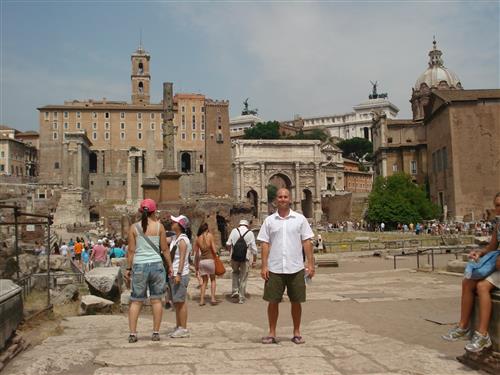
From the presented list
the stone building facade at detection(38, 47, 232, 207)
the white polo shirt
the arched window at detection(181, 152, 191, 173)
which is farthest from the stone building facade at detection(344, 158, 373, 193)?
the white polo shirt

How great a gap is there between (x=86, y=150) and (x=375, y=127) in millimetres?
45723

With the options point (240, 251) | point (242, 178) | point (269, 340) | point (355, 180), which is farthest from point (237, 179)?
point (269, 340)

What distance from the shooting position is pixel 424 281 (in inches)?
504

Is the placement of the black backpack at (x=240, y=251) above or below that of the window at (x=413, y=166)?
below

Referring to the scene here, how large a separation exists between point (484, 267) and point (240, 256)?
5.78 meters

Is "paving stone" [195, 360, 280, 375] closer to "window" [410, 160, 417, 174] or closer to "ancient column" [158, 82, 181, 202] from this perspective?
"ancient column" [158, 82, 181, 202]

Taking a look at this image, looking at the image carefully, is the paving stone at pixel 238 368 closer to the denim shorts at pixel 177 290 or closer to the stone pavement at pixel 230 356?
the stone pavement at pixel 230 356

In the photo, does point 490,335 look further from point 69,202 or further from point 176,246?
point 69,202

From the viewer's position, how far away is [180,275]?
6656mm

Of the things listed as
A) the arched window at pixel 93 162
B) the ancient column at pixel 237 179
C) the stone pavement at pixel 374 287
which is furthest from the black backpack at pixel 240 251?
the arched window at pixel 93 162

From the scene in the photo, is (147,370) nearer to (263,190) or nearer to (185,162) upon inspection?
(263,190)

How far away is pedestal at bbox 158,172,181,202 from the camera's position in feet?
70.7

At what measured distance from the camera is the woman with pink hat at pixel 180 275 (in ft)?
20.2

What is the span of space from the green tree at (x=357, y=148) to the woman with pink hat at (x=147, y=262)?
109182 millimetres
